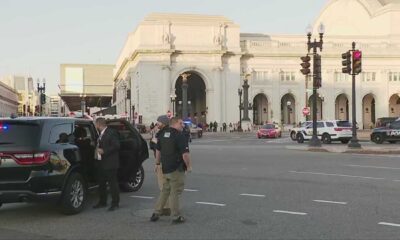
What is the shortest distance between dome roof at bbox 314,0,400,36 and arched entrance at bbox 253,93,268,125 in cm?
1982

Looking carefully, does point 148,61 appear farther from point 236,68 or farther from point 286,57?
point 286,57

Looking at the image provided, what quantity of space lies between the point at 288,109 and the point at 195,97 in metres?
21.6

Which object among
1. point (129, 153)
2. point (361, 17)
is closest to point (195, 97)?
point (361, 17)

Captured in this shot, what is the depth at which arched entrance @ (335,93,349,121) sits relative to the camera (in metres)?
108

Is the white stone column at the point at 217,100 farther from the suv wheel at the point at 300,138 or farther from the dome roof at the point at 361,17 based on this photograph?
the suv wheel at the point at 300,138

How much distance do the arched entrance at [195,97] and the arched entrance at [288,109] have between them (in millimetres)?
14782

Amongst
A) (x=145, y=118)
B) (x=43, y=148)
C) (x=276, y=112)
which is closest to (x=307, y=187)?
(x=43, y=148)

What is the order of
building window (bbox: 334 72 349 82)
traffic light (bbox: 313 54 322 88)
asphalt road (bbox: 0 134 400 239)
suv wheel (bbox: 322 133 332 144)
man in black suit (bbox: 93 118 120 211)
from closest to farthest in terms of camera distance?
asphalt road (bbox: 0 134 400 239), man in black suit (bbox: 93 118 120 211), traffic light (bbox: 313 54 322 88), suv wheel (bbox: 322 133 332 144), building window (bbox: 334 72 349 82)

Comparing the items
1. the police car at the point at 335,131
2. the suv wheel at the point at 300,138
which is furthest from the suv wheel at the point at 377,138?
the suv wheel at the point at 300,138

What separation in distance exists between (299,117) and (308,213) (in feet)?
309

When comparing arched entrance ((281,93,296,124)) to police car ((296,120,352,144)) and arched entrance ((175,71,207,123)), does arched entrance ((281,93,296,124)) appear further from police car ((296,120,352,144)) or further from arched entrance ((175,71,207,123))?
police car ((296,120,352,144))

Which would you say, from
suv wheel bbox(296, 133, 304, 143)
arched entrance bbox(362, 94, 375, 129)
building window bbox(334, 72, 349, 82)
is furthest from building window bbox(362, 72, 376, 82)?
suv wheel bbox(296, 133, 304, 143)

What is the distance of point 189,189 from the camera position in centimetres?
1334

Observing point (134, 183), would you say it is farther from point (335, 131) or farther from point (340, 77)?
point (340, 77)
